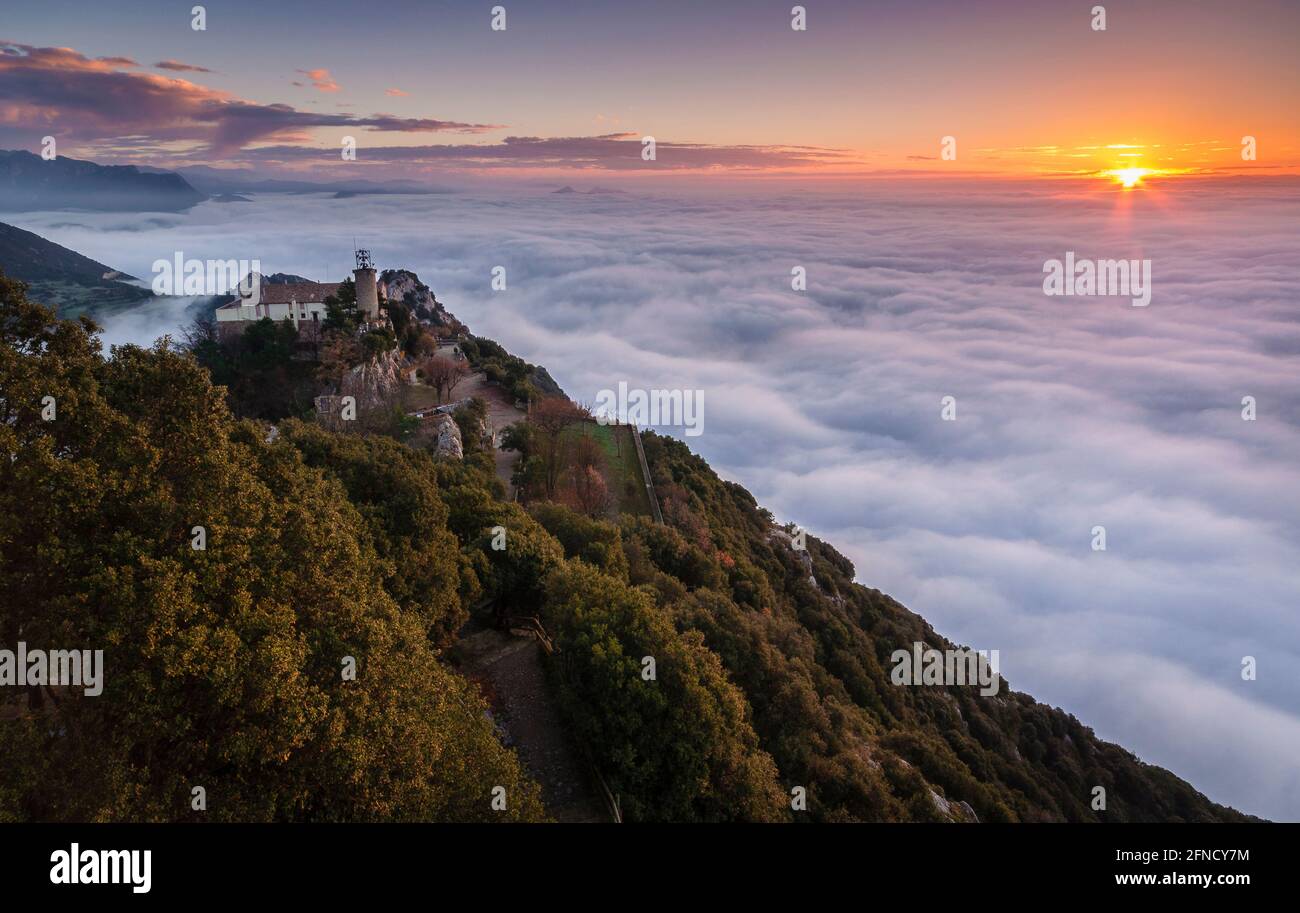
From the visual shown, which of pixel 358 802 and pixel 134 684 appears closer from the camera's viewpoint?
pixel 134 684

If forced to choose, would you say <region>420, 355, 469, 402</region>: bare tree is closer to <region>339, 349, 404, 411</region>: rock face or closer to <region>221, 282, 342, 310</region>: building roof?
<region>339, 349, 404, 411</region>: rock face

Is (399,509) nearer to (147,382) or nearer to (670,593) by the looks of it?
(147,382)

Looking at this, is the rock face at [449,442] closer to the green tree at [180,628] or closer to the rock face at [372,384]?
the rock face at [372,384]

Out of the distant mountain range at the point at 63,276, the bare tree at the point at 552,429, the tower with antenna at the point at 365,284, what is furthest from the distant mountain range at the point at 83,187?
the bare tree at the point at 552,429

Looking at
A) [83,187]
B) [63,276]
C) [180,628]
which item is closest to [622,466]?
[180,628]

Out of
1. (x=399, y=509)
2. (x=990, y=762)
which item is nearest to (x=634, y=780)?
(x=399, y=509)

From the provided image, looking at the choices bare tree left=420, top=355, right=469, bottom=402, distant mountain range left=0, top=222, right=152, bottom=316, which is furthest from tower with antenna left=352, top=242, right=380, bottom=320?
distant mountain range left=0, top=222, right=152, bottom=316

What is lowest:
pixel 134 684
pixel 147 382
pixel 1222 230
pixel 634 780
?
pixel 634 780

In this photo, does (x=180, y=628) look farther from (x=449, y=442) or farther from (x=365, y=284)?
(x=365, y=284)
